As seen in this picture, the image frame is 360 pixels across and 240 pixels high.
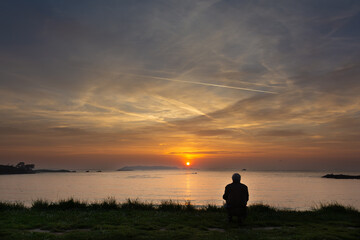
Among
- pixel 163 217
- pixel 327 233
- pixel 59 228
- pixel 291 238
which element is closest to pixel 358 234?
pixel 327 233

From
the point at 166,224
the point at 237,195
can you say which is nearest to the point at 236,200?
the point at 237,195

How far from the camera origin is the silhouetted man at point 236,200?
14.6m

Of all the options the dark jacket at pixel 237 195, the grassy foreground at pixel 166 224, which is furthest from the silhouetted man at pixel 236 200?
the grassy foreground at pixel 166 224

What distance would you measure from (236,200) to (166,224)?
148 inches

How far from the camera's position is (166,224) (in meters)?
14.1

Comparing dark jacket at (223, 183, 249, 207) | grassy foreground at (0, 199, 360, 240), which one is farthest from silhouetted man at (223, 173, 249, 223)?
grassy foreground at (0, 199, 360, 240)

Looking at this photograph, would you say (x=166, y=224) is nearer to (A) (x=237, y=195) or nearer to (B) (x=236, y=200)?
(B) (x=236, y=200)

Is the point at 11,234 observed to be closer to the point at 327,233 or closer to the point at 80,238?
the point at 80,238

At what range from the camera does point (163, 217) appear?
16.0 metres

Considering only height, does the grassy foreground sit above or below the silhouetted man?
below

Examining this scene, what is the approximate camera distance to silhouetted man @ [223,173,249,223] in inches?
575

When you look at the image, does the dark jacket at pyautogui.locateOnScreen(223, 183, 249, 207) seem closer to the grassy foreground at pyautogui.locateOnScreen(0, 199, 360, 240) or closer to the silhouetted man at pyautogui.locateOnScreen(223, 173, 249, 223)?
the silhouetted man at pyautogui.locateOnScreen(223, 173, 249, 223)

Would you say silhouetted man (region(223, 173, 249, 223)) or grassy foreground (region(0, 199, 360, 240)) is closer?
grassy foreground (region(0, 199, 360, 240))

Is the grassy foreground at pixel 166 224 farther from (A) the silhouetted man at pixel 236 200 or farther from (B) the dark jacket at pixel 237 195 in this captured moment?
(B) the dark jacket at pixel 237 195
